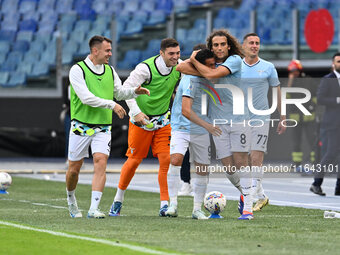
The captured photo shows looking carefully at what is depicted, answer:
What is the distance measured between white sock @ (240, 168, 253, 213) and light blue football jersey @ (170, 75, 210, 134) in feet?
2.29

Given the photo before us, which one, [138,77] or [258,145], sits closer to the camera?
[138,77]

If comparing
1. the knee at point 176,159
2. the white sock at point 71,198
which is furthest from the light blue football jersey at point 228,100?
the white sock at point 71,198

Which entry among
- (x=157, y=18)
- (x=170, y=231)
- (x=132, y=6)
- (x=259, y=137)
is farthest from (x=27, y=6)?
(x=170, y=231)

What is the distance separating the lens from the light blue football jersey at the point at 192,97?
391 inches

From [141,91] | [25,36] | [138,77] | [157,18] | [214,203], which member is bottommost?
[214,203]

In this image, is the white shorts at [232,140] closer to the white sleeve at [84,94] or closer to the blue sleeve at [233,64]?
the blue sleeve at [233,64]

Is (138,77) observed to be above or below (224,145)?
above

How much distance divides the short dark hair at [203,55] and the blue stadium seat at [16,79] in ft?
56.4

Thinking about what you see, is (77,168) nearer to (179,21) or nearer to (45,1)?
(179,21)

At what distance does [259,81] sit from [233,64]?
5.48 ft

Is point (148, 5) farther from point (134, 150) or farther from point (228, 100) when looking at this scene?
point (228, 100)

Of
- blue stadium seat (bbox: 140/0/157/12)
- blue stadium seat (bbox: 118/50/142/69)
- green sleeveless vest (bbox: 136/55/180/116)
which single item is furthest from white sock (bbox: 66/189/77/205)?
blue stadium seat (bbox: 140/0/157/12)

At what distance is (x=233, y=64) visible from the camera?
Answer: 31.8 ft

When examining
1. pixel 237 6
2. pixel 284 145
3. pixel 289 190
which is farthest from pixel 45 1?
pixel 289 190
